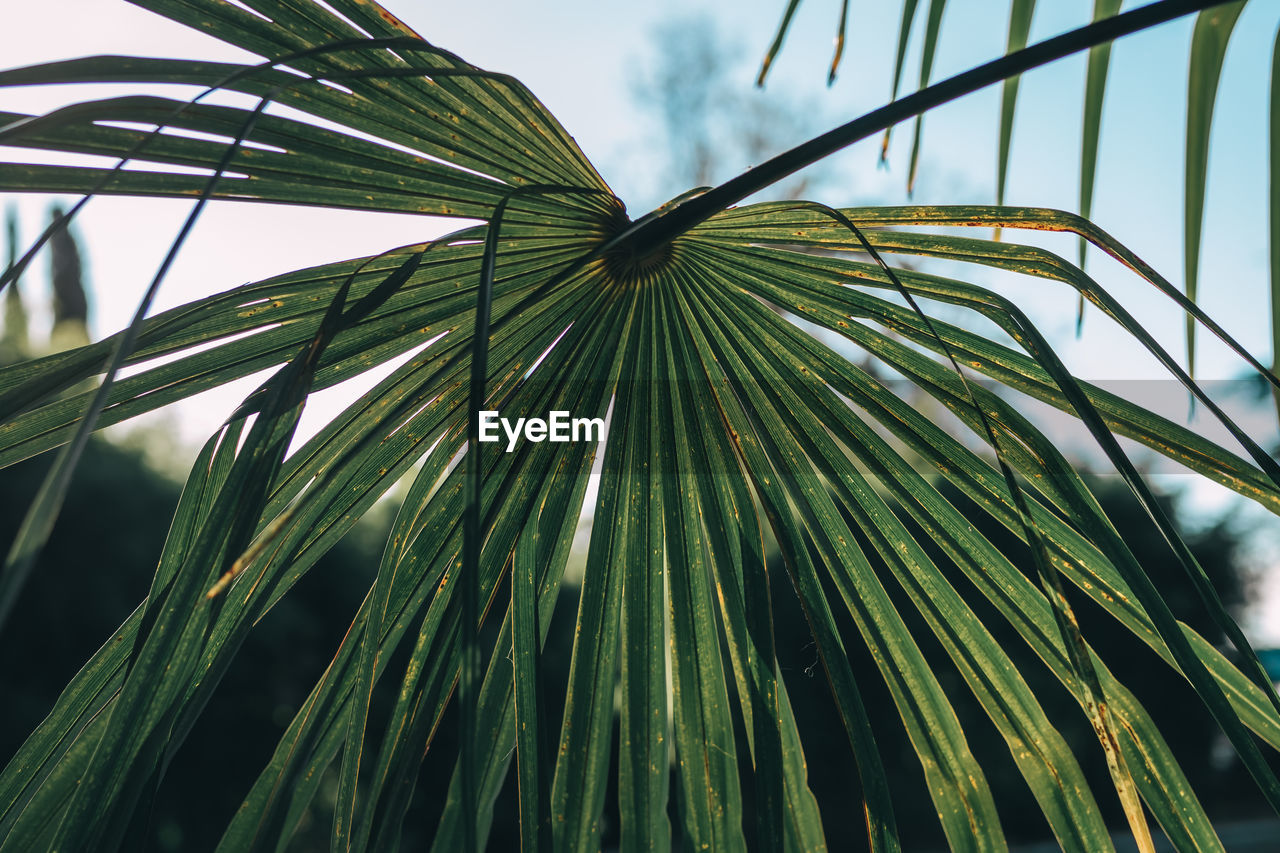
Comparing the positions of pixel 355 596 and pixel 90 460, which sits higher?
pixel 90 460

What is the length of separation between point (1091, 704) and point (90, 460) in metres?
4.72

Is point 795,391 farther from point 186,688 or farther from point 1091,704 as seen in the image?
point 186,688

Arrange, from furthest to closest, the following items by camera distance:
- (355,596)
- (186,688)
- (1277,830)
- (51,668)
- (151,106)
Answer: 1. (1277,830)
2. (355,596)
3. (51,668)
4. (186,688)
5. (151,106)

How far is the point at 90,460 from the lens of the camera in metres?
4.00

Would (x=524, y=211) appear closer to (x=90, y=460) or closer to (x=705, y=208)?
(x=705, y=208)

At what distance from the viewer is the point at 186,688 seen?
549 mm

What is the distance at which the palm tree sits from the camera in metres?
0.54

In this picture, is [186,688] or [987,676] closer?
[186,688]

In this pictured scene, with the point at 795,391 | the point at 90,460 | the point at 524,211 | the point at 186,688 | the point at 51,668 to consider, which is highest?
the point at 524,211

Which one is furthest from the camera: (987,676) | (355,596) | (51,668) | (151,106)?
(355,596)

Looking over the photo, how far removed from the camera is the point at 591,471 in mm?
766

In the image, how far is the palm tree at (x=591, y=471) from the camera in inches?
21.2

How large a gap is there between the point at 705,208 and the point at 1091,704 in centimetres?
43

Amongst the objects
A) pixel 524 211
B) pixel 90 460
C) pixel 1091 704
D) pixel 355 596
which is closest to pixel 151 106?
pixel 524 211
